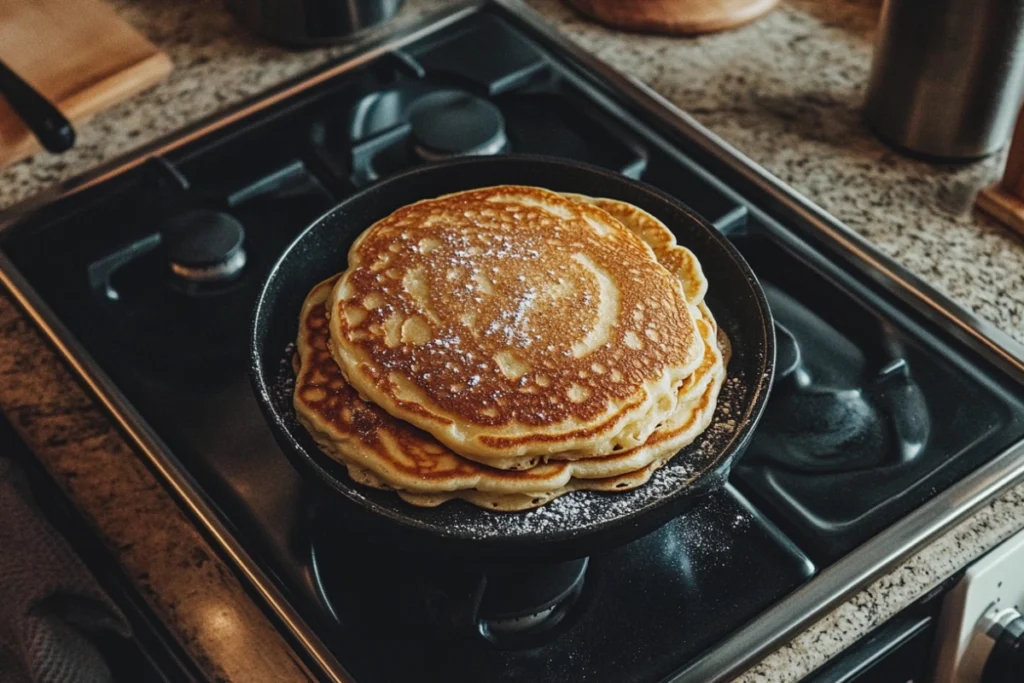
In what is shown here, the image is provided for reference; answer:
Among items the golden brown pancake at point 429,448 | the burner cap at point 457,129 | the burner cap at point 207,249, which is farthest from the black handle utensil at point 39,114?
the golden brown pancake at point 429,448

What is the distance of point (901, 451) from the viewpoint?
0.85m

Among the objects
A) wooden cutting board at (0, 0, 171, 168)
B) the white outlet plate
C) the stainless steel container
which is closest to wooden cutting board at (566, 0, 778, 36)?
the stainless steel container

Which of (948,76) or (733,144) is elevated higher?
(948,76)

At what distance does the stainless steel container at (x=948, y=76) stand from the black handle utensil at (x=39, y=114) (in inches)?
32.1

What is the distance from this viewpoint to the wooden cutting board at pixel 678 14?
126 cm

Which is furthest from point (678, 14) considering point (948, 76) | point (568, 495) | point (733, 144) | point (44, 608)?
point (44, 608)

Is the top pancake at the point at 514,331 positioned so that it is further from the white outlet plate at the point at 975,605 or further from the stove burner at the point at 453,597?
the white outlet plate at the point at 975,605

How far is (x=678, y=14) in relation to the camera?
1.26 metres

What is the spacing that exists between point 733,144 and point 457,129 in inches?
11.5

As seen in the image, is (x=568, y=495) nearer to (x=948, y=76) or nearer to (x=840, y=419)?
(x=840, y=419)

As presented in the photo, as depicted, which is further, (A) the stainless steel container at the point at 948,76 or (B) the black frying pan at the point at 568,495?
(A) the stainless steel container at the point at 948,76

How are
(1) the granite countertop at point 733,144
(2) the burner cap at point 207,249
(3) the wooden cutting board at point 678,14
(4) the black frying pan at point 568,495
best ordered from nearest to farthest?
(4) the black frying pan at point 568,495 → (1) the granite countertop at point 733,144 → (2) the burner cap at point 207,249 → (3) the wooden cutting board at point 678,14

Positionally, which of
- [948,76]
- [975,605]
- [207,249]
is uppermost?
[948,76]

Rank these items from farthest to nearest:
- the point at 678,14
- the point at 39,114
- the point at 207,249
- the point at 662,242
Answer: the point at 678,14 → the point at 39,114 → the point at 207,249 → the point at 662,242
